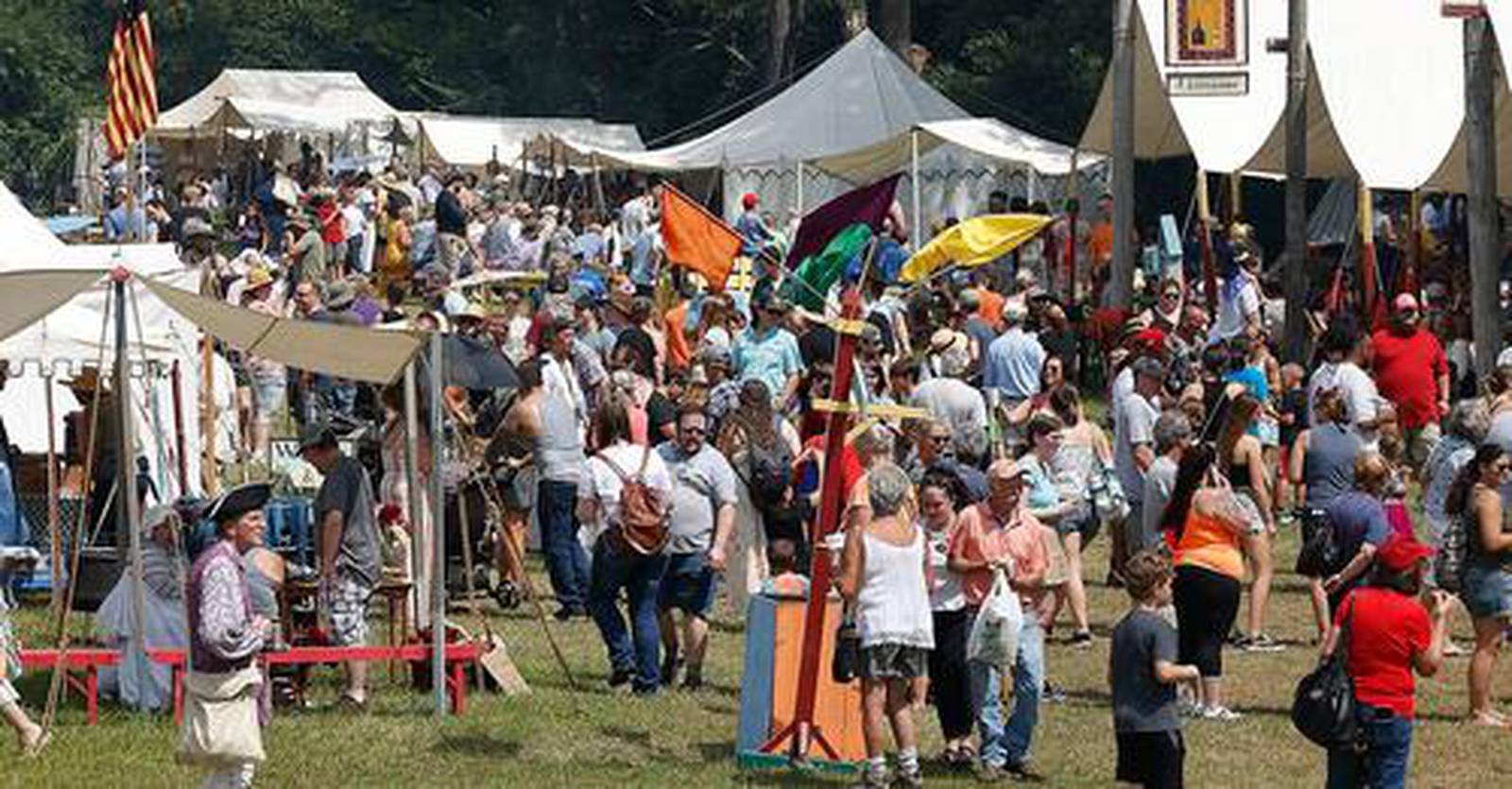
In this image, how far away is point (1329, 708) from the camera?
1332cm

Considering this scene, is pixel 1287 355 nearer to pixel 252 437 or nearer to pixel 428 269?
pixel 252 437

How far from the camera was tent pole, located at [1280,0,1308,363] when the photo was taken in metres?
28.9

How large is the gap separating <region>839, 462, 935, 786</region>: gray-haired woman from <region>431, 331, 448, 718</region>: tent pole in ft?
8.87

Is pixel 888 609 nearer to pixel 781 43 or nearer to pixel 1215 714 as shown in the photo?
pixel 1215 714

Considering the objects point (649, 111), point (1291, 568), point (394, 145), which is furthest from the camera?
point (649, 111)

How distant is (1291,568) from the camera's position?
22672 millimetres

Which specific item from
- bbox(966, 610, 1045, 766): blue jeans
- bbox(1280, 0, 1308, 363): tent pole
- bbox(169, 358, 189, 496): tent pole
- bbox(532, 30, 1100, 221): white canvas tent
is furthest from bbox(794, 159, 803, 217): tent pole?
bbox(966, 610, 1045, 766): blue jeans

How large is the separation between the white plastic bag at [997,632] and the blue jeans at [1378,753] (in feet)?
6.22

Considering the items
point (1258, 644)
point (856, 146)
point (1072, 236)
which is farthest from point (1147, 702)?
point (856, 146)

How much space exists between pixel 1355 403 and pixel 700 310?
6.69 meters

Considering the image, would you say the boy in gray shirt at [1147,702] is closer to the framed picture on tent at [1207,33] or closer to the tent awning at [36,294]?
the tent awning at [36,294]

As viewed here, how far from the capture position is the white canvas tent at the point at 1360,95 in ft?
99.2

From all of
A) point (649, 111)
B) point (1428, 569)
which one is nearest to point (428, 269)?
point (1428, 569)

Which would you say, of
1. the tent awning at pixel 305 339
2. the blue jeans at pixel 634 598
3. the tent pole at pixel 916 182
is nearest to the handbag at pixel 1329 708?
the blue jeans at pixel 634 598
